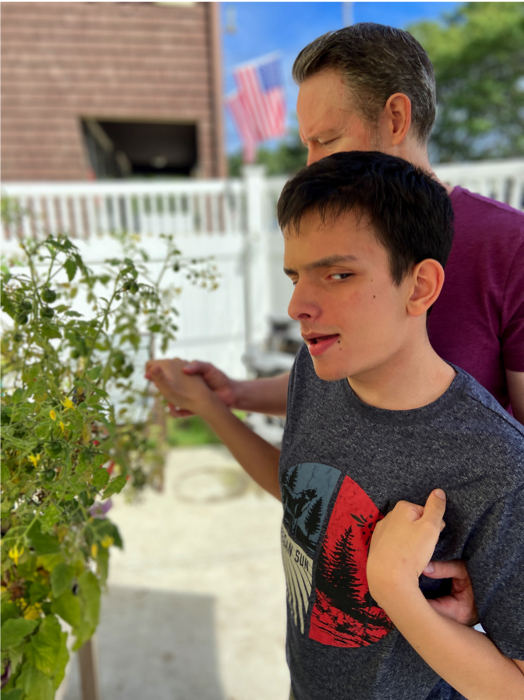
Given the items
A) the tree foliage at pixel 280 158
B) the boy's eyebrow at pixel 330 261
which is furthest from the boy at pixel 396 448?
the tree foliage at pixel 280 158

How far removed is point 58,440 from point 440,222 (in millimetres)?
608


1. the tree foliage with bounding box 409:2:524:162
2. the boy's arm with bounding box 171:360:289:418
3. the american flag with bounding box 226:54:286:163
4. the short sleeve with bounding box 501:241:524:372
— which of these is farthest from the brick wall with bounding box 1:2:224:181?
the tree foliage with bounding box 409:2:524:162

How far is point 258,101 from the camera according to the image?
27.9ft

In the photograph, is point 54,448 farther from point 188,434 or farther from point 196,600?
point 188,434

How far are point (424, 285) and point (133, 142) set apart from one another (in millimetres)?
11678

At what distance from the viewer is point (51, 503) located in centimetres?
69

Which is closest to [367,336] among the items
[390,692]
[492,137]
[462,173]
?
[390,692]

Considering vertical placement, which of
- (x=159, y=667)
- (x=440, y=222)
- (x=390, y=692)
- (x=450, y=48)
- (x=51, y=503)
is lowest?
(x=159, y=667)

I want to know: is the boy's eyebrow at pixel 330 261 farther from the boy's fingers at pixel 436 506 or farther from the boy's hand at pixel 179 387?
the boy's hand at pixel 179 387

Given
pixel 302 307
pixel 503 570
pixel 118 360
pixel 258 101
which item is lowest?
pixel 503 570

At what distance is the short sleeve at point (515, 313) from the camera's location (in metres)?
0.81

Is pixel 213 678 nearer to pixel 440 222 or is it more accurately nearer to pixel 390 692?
pixel 390 692

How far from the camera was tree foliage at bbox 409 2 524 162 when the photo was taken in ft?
53.0

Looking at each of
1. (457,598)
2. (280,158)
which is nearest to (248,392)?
(457,598)
